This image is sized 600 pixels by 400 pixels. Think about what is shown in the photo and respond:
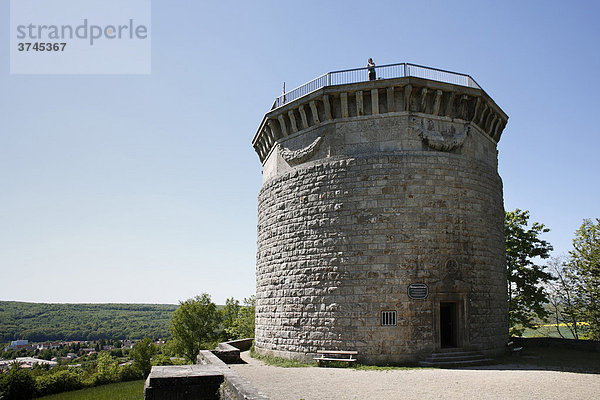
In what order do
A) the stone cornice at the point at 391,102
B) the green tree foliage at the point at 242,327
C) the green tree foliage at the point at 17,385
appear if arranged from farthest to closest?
the green tree foliage at the point at 242,327 → the green tree foliage at the point at 17,385 → the stone cornice at the point at 391,102

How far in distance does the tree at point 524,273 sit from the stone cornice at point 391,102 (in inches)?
485

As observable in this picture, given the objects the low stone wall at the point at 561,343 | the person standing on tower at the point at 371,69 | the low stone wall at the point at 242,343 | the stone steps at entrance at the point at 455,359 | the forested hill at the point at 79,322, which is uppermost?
the person standing on tower at the point at 371,69

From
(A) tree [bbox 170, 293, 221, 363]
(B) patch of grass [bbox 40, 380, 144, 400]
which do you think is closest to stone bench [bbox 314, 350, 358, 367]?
(B) patch of grass [bbox 40, 380, 144, 400]

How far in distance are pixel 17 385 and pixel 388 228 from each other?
1960cm

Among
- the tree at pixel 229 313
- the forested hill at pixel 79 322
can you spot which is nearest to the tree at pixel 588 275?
the tree at pixel 229 313

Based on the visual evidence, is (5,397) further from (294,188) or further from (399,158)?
(399,158)

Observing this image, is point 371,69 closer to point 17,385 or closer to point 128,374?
point 17,385

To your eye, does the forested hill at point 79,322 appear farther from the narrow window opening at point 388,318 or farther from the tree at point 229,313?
the narrow window opening at point 388,318

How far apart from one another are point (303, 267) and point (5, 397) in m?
16.6

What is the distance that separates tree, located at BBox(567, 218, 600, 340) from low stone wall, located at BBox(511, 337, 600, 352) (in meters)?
5.54

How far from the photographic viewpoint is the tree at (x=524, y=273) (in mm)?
23766

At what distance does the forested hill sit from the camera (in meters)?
104

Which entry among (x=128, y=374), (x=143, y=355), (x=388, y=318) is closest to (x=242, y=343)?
(x=388, y=318)

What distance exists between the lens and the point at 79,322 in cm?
12631
